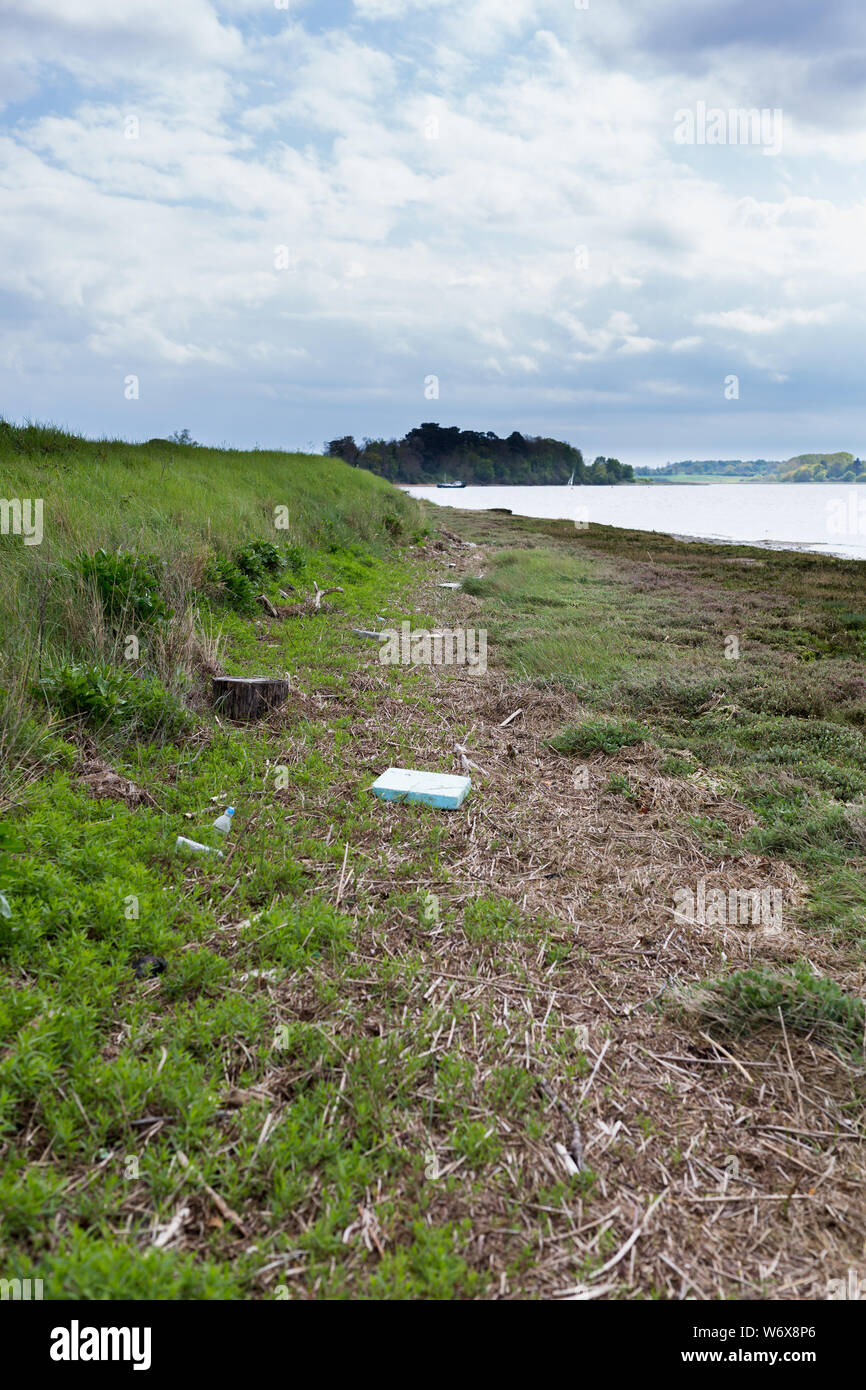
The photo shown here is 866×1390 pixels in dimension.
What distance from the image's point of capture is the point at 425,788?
18.7ft

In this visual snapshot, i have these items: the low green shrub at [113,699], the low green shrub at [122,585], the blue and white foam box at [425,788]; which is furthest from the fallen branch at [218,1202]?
the low green shrub at [122,585]

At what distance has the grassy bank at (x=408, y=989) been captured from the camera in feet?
7.81

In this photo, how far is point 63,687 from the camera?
561cm

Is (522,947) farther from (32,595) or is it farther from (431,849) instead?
(32,595)

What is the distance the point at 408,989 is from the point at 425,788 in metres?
2.29

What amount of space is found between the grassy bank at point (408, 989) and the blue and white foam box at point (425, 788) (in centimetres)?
16

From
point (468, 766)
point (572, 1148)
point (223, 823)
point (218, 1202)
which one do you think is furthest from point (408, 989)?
point (468, 766)

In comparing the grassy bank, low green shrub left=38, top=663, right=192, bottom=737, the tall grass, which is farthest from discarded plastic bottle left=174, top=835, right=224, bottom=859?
low green shrub left=38, top=663, right=192, bottom=737

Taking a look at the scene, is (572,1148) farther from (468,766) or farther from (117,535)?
(117,535)

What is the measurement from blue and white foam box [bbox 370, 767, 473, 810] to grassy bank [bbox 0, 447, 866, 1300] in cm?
16

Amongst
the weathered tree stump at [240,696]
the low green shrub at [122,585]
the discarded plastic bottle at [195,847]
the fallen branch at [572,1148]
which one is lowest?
the fallen branch at [572,1148]

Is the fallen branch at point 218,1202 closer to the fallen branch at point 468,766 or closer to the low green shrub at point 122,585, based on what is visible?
the fallen branch at point 468,766

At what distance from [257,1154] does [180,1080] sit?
1.49ft
